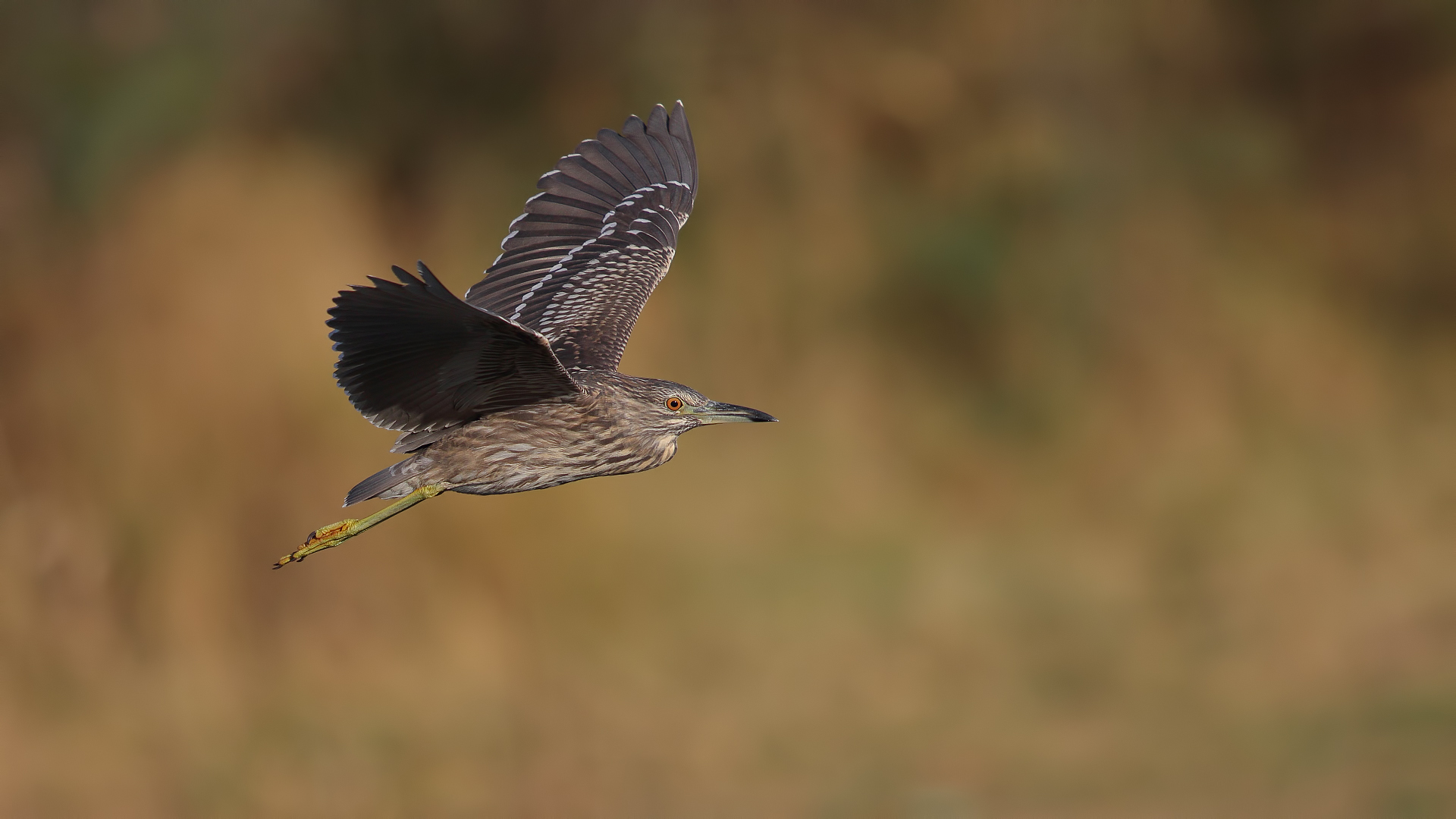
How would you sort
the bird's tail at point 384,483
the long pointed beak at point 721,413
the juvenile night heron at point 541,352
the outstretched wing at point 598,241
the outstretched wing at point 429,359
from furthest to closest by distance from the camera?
the outstretched wing at point 598,241
the long pointed beak at point 721,413
the bird's tail at point 384,483
the juvenile night heron at point 541,352
the outstretched wing at point 429,359

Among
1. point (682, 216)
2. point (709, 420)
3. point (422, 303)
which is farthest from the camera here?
point (682, 216)

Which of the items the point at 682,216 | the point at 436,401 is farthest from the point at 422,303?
the point at 682,216

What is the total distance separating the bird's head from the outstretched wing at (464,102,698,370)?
0.62 metres

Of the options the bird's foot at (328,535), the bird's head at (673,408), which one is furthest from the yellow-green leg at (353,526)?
the bird's head at (673,408)

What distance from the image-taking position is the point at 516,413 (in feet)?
26.4

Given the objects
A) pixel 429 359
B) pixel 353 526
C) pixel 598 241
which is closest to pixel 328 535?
pixel 353 526

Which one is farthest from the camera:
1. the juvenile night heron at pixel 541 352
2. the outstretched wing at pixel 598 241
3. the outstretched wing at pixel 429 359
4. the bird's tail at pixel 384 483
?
the outstretched wing at pixel 598 241

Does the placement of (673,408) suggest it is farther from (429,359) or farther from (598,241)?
(598,241)

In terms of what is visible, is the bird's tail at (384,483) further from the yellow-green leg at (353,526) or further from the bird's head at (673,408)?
the bird's head at (673,408)

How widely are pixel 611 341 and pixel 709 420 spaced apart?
122 centimetres

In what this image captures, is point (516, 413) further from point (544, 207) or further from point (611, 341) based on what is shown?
point (544, 207)

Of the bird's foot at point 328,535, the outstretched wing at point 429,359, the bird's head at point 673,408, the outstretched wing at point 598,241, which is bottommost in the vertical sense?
the bird's foot at point 328,535

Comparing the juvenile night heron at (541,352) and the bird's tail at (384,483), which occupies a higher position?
the juvenile night heron at (541,352)

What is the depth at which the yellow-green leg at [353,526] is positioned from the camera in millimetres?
8180
